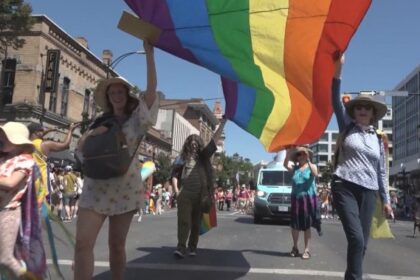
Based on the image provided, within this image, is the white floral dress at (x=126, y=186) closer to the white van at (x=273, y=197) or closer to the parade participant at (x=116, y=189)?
the parade participant at (x=116, y=189)

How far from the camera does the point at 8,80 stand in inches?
1275

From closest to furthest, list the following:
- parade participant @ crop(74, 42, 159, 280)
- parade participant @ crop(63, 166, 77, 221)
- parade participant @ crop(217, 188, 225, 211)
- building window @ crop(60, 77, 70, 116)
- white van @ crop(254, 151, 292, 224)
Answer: parade participant @ crop(74, 42, 159, 280) → parade participant @ crop(63, 166, 77, 221) → white van @ crop(254, 151, 292, 224) → building window @ crop(60, 77, 70, 116) → parade participant @ crop(217, 188, 225, 211)

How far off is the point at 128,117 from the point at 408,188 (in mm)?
47842

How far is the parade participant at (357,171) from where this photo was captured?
480cm

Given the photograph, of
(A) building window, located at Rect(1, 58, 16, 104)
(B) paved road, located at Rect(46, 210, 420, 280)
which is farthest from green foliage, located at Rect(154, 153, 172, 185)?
(B) paved road, located at Rect(46, 210, 420, 280)

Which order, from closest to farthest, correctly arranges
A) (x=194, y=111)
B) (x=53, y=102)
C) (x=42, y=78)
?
(x=42, y=78) → (x=53, y=102) → (x=194, y=111)

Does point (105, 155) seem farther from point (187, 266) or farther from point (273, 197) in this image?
point (273, 197)

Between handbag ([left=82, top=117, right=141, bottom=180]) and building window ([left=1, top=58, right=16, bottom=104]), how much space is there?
97.9 ft

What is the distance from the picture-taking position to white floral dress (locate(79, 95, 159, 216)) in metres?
4.38

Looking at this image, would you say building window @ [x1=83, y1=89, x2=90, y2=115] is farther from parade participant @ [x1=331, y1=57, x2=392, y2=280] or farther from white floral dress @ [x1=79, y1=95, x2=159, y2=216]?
white floral dress @ [x1=79, y1=95, x2=159, y2=216]

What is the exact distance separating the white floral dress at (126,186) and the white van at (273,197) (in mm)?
13891

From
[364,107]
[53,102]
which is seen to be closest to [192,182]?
[364,107]

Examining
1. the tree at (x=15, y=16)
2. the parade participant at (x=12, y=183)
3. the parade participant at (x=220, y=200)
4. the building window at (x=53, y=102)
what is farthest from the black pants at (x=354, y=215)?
the parade participant at (x=220, y=200)

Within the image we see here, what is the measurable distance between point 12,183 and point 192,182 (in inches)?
162
